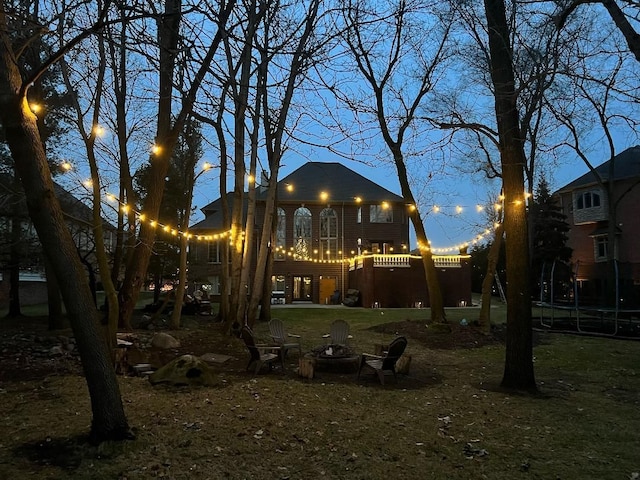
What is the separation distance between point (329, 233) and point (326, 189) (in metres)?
3.24

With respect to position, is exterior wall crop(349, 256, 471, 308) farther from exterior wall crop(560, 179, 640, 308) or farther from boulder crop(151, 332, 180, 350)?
boulder crop(151, 332, 180, 350)

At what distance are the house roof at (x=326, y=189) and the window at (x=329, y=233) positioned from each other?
3.72 ft

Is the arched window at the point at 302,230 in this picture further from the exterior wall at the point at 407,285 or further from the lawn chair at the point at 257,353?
the lawn chair at the point at 257,353

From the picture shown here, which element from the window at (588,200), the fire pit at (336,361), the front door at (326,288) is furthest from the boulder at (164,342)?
the window at (588,200)

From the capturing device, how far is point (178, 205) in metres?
24.5

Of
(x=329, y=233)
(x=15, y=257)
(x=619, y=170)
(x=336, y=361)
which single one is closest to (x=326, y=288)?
(x=329, y=233)

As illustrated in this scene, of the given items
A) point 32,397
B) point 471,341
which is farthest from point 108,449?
point 471,341

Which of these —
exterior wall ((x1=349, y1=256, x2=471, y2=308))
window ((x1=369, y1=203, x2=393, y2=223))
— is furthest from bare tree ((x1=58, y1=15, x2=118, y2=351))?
window ((x1=369, y1=203, x2=393, y2=223))

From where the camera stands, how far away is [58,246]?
467 centimetres

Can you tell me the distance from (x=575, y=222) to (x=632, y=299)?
18.4 m

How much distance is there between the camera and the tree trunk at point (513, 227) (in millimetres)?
7930

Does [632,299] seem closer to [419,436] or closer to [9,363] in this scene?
[419,436]

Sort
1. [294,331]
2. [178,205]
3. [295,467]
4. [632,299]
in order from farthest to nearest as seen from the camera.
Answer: [178,205] → [632,299] → [294,331] → [295,467]

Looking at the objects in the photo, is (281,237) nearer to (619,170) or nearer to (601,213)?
(601,213)
